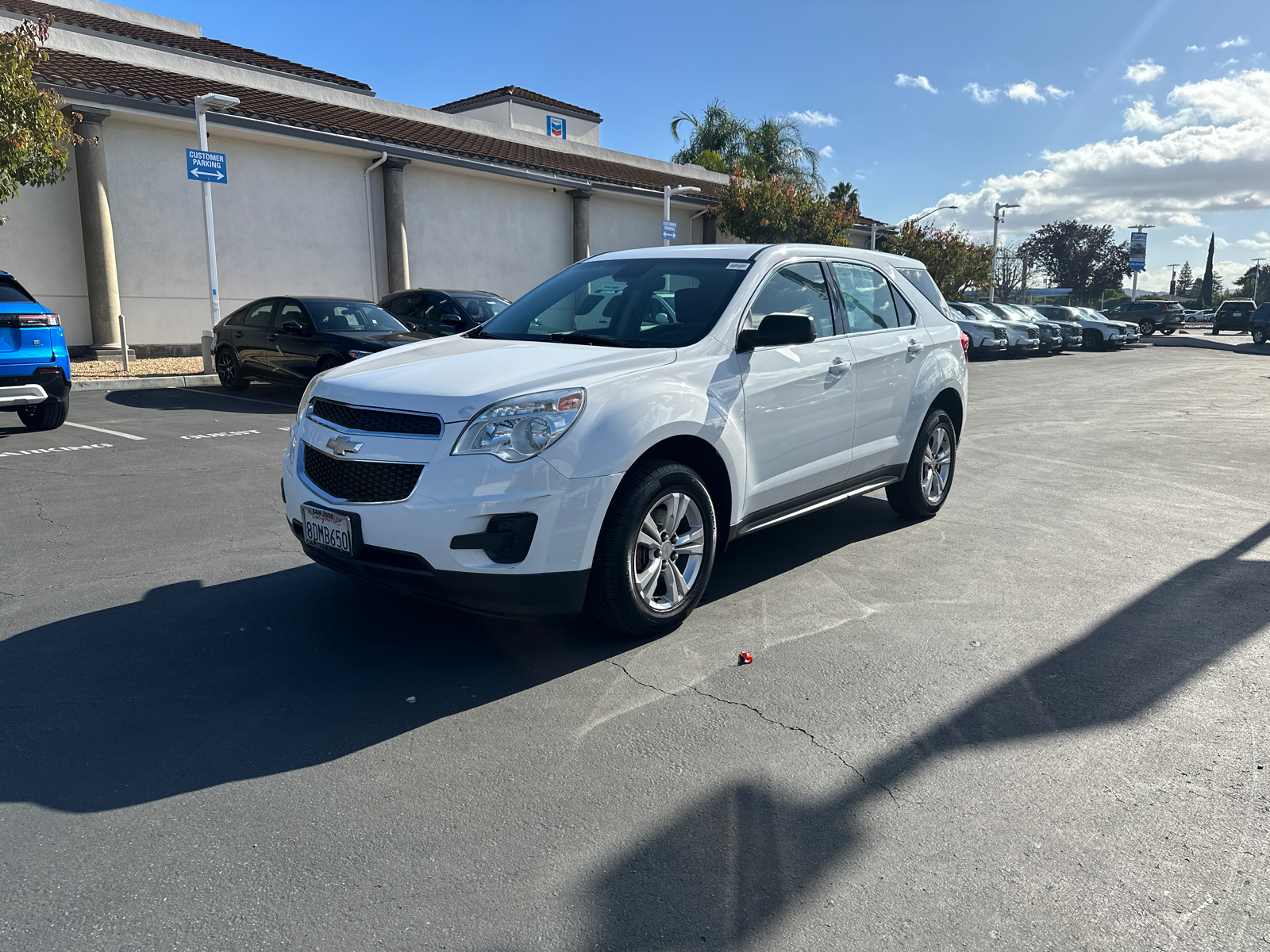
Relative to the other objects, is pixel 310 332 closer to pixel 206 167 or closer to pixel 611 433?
pixel 206 167

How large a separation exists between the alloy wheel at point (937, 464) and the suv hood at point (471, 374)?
2817mm

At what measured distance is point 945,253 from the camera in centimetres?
4156

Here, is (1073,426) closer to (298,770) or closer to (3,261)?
(298,770)

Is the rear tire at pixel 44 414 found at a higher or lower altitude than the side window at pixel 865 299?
lower

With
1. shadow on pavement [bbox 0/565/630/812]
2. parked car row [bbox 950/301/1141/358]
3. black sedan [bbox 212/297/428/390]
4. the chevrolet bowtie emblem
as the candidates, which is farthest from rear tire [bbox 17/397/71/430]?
parked car row [bbox 950/301/1141/358]

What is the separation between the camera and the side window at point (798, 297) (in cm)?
494

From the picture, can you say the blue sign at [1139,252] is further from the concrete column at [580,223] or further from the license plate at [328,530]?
the license plate at [328,530]

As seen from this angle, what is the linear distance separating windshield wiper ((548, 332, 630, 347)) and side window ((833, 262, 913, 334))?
5.47 feet

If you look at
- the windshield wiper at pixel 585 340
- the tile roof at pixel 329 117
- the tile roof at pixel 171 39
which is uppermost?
the tile roof at pixel 171 39

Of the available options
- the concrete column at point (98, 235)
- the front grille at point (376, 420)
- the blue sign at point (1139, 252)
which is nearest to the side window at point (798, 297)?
the front grille at point (376, 420)

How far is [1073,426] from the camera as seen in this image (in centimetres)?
1198

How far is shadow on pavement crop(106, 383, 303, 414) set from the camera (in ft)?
40.1

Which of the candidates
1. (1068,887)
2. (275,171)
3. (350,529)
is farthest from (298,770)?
(275,171)

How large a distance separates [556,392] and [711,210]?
28437 mm
